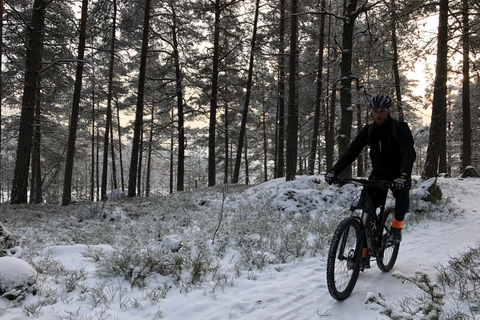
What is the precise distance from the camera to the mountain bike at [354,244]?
9.73 feet

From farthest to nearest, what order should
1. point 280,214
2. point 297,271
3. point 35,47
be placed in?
point 35,47 → point 280,214 → point 297,271

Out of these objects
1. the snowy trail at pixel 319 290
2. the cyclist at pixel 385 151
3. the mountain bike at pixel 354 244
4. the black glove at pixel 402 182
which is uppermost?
the cyclist at pixel 385 151

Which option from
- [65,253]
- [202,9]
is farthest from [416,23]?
[65,253]

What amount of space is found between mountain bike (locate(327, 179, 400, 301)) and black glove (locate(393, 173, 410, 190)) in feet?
0.29

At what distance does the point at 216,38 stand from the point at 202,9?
64.6 inches

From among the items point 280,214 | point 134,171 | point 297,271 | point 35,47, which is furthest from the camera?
point 134,171

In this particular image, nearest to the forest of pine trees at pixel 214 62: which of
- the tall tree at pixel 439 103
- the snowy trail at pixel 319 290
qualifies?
the tall tree at pixel 439 103

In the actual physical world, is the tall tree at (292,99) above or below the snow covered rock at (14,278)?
above

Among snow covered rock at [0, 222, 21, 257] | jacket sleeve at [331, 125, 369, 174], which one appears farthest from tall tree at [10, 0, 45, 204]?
jacket sleeve at [331, 125, 369, 174]

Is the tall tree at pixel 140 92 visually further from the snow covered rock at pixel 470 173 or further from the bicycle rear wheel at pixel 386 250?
the snow covered rock at pixel 470 173

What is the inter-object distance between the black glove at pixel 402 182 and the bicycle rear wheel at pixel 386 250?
0.86 m

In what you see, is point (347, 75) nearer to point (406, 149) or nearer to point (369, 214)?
point (406, 149)

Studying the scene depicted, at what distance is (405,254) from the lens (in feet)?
15.5

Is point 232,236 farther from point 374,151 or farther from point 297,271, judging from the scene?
point 374,151
